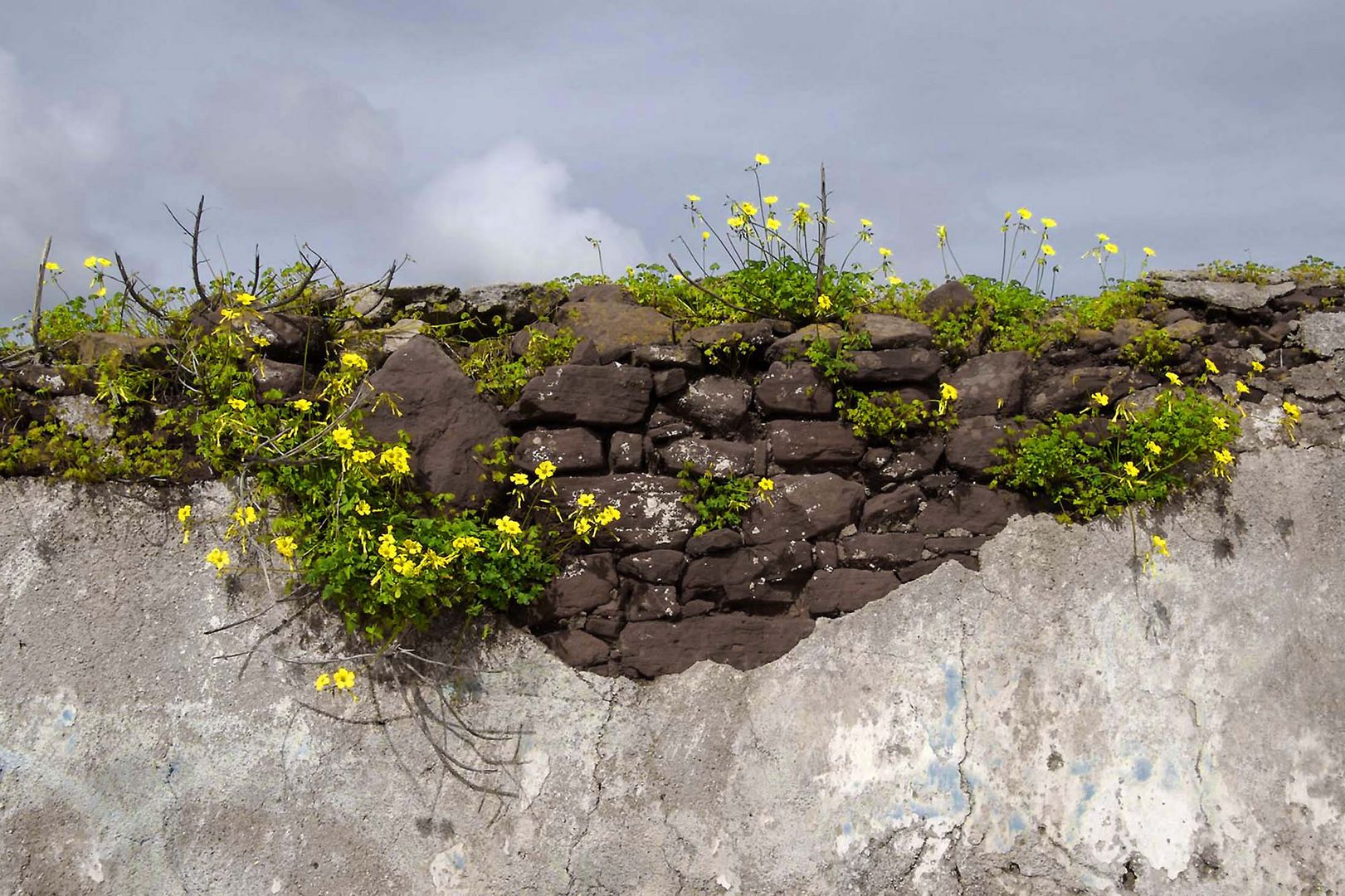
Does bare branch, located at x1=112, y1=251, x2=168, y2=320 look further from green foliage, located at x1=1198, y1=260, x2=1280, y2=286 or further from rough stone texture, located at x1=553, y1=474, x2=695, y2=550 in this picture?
green foliage, located at x1=1198, y1=260, x2=1280, y2=286

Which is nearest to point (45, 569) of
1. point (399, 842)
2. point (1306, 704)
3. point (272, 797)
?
point (272, 797)

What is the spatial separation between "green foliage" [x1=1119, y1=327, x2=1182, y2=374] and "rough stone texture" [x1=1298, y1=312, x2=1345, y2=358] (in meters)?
0.62

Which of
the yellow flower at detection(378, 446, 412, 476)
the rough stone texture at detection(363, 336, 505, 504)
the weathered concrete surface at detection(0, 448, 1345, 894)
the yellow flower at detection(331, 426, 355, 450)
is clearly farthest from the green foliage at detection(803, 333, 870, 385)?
the yellow flower at detection(331, 426, 355, 450)

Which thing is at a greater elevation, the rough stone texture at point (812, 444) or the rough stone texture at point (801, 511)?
the rough stone texture at point (812, 444)

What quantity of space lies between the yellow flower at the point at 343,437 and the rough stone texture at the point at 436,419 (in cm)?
17

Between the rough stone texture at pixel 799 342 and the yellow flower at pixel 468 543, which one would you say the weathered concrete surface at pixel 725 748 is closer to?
the yellow flower at pixel 468 543

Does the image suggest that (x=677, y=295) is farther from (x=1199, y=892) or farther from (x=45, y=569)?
(x=1199, y=892)

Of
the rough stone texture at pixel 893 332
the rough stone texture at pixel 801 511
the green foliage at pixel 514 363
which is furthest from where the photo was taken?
the rough stone texture at pixel 893 332

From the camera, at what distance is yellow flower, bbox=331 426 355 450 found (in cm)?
369

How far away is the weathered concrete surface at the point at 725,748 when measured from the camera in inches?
146

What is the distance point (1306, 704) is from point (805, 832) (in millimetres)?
2156

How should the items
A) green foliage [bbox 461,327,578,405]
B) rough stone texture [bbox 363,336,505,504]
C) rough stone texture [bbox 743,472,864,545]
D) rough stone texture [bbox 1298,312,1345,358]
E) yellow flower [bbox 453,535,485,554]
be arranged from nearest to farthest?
yellow flower [bbox 453,535,485,554] → rough stone texture [bbox 363,336,505,504] → rough stone texture [bbox 743,472,864,545] → green foliage [bbox 461,327,578,405] → rough stone texture [bbox 1298,312,1345,358]

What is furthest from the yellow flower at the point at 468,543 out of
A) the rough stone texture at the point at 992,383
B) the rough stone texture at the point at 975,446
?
the rough stone texture at the point at 992,383

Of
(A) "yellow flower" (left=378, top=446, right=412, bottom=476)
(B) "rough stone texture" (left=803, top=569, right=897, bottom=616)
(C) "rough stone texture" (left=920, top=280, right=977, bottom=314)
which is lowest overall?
(B) "rough stone texture" (left=803, top=569, right=897, bottom=616)
